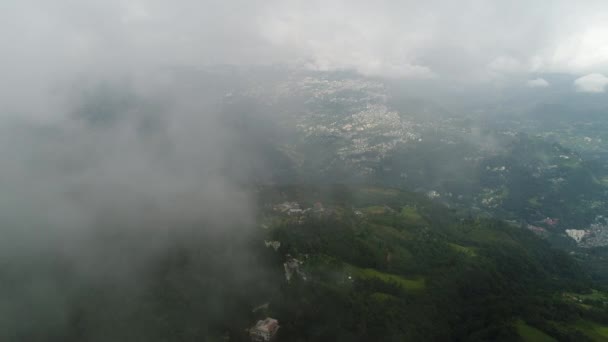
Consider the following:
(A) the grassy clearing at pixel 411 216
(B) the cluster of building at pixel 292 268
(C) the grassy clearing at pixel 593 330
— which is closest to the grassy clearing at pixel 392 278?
(B) the cluster of building at pixel 292 268

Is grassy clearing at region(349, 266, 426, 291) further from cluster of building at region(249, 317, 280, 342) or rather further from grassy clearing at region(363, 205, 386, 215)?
grassy clearing at region(363, 205, 386, 215)

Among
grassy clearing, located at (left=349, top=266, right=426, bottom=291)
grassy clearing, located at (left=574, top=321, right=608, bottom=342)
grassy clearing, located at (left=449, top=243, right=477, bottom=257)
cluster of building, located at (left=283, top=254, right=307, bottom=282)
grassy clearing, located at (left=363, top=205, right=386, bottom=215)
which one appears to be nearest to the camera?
grassy clearing, located at (left=574, top=321, right=608, bottom=342)

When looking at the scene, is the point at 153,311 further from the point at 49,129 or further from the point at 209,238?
the point at 49,129

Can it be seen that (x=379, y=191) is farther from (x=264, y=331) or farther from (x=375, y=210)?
(x=264, y=331)

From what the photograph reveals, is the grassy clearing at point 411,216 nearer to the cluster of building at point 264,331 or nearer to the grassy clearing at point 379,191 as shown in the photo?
the grassy clearing at point 379,191

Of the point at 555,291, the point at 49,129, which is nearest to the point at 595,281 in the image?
the point at 555,291

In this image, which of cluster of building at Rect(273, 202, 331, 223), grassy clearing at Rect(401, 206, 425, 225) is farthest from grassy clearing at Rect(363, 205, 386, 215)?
cluster of building at Rect(273, 202, 331, 223)

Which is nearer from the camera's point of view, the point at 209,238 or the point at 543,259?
the point at 209,238

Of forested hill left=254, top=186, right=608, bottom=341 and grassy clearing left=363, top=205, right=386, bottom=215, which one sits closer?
forested hill left=254, top=186, right=608, bottom=341
